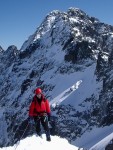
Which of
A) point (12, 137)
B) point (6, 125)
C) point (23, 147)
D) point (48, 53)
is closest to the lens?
point (23, 147)

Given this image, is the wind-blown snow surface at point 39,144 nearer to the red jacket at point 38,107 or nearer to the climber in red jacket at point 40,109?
the climber in red jacket at point 40,109

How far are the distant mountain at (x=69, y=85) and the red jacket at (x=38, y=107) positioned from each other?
302 ft

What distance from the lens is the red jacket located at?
18156mm

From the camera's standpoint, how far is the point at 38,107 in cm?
1825

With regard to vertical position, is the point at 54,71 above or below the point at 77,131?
above

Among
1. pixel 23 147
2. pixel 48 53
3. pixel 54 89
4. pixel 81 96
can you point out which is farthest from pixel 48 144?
pixel 48 53

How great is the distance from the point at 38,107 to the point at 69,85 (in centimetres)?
12805

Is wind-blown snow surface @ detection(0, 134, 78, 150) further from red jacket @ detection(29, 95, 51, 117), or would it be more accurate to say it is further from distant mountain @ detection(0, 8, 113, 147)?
distant mountain @ detection(0, 8, 113, 147)

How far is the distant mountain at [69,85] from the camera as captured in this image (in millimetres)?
122875

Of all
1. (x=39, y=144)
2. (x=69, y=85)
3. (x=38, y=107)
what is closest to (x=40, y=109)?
(x=38, y=107)

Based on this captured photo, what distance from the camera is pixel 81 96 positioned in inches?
5241

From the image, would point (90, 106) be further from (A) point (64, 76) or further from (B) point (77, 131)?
(A) point (64, 76)

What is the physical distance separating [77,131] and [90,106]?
462 inches

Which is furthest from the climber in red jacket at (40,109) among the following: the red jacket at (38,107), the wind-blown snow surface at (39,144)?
the wind-blown snow surface at (39,144)
